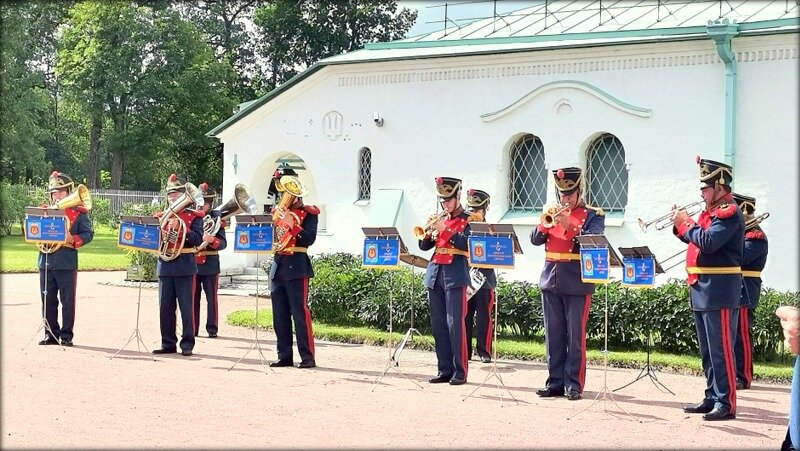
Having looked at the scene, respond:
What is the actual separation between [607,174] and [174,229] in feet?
26.3

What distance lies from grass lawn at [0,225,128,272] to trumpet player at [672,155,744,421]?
19412mm

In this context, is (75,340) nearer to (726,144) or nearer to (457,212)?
(457,212)

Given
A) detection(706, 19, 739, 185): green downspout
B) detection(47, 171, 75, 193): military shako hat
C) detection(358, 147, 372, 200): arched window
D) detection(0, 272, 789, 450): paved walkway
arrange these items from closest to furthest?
detection(0, 272, 789, 450): paved walkway < detection(47, 171, 75, 193): military shako hat < detection(706, 19, 739, 185): green downspout < detection(358, 147, 372, 200): arched window

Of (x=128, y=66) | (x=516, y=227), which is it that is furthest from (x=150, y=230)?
(x=128, y=66)

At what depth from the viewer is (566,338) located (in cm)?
1060

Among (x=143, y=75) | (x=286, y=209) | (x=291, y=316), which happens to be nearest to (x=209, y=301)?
(x=291, y=316)

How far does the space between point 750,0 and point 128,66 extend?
39.0 m

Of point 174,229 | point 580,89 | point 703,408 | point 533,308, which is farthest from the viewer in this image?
point 580,89

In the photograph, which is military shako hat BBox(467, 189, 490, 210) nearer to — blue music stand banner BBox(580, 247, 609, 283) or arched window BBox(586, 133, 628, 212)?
blue music stand banner BBox(580, 247, 609, 283)

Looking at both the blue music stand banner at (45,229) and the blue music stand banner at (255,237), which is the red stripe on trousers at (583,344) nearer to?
the blue music stand banner at (255,237)

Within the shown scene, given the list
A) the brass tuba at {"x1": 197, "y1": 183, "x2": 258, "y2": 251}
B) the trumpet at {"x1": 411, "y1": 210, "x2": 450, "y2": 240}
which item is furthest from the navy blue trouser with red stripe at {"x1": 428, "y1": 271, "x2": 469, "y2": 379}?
the brass tuba at {"x1": 197, "y1": 183, "x2": 258, "y2": 251}

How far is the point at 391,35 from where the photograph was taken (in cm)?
4941

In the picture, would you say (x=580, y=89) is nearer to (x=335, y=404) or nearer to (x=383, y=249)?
(x=383, y=249)

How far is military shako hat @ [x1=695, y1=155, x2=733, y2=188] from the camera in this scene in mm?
9453
